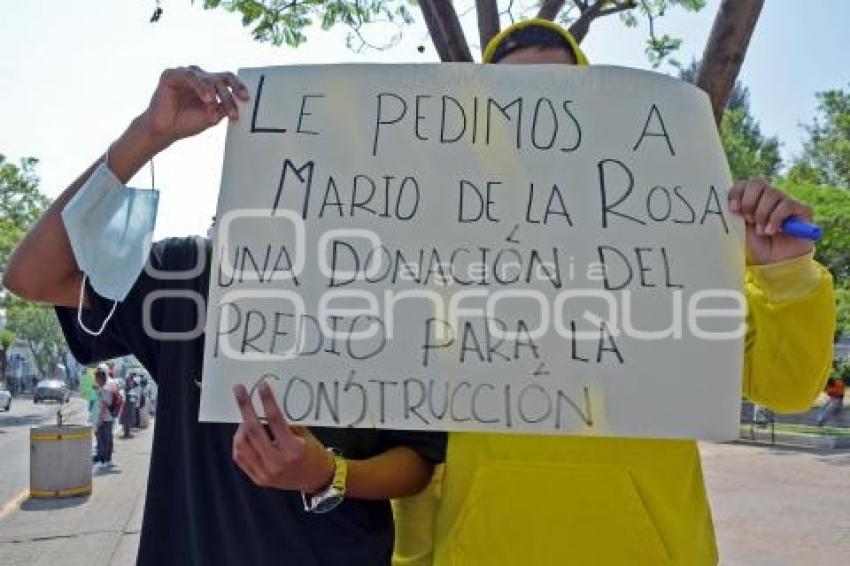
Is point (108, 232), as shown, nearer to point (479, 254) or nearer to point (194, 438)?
point (194, 438)

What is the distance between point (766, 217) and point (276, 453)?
3.78ft

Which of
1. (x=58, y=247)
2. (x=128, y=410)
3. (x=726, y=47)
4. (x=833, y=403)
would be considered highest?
(x=726, y=47)

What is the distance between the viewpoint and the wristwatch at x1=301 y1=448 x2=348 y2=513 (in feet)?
5.67

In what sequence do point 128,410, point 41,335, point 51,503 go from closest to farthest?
point 51,503 < point 128,410 < point 41,335

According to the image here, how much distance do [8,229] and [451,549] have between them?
103 feet

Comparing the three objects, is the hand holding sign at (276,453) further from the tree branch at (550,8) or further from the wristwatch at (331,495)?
the tree branch at (550,8)

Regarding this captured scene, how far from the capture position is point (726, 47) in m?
3.03

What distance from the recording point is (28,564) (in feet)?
21.7

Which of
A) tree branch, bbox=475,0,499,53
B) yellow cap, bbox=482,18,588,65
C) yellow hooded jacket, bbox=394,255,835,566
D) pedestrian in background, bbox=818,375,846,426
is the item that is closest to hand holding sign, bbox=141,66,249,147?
yellow cap, bbox=482,18,588,65

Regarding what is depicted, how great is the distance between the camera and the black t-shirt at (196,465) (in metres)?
1.82

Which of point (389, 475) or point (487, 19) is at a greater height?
point (487, 19)

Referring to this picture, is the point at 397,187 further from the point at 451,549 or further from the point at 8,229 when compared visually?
the point at 8,229

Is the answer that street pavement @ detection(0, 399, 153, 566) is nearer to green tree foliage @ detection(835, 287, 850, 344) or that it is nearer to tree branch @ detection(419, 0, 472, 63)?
tree branch @ detection(419, 0, 472, 63)

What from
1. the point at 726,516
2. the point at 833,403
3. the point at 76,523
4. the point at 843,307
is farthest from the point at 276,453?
the point at 833,403
